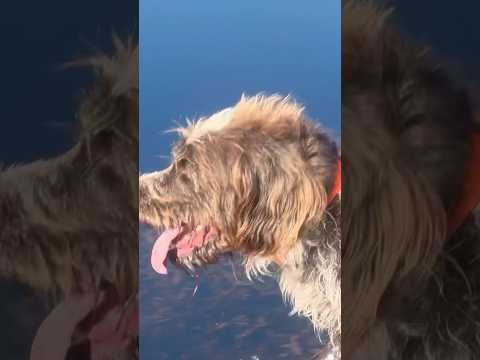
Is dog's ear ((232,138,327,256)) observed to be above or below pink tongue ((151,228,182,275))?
above

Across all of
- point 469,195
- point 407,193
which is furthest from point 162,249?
point 469,195

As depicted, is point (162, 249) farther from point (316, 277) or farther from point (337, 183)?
point (337, 183)

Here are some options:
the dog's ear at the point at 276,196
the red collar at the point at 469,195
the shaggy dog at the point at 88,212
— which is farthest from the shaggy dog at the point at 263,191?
the red collar at the point at 469,195

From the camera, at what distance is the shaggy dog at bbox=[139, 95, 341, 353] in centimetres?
330

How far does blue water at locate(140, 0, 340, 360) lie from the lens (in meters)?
3.30

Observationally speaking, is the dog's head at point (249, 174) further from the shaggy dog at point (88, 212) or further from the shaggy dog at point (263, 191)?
the shaggy dog at point (88, 212)

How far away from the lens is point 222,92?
10.9 ft

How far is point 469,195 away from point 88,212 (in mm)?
1584

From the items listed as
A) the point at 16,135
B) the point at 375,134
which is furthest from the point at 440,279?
the point at 16,135

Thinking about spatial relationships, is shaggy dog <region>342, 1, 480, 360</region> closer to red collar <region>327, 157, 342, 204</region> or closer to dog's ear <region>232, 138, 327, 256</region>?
red collar <region>327, 157, 342, 204</region>

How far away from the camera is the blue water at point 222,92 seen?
330cm

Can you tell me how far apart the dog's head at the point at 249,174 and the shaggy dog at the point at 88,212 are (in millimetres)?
154

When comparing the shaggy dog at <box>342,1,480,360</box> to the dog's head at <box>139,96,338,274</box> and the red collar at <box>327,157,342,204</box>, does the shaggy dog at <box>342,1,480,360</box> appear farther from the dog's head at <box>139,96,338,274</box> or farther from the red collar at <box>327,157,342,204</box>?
the dog's head at <box>139,96,338,274</box>

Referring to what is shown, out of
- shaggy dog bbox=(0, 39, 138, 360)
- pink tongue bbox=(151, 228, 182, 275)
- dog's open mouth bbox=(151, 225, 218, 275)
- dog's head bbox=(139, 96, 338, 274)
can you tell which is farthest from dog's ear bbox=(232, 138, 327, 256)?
shaggy dog bbox=(0, 39, 138, 360)
